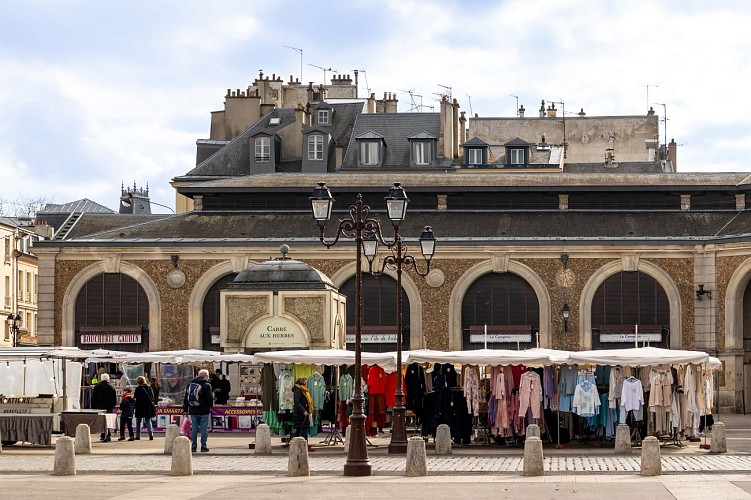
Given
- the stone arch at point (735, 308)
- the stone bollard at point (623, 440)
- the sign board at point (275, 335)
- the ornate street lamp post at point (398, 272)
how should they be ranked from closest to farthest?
the ornate street lamp post at point (398, 272) < the stone bollard at point (623, 440) < the sign board at point (275, 335) < the stone arch at point (735, 308)

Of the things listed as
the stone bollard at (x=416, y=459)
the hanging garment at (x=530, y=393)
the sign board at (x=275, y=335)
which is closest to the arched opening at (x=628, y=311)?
the sign board at (x=275, y=335)

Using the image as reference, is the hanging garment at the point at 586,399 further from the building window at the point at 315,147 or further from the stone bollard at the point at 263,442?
the building window at the point at 315,147

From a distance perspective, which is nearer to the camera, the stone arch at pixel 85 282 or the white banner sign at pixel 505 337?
the white banner sign at pixel 505 337

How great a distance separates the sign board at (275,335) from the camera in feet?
140

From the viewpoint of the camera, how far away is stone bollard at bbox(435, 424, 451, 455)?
32094 millimetres

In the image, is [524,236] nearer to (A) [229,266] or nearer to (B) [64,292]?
(A) [229,266]

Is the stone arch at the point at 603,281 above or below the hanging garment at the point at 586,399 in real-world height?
above

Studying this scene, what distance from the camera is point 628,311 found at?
5522 cm

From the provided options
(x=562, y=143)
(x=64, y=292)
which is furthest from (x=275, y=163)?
(x=64, y=292)

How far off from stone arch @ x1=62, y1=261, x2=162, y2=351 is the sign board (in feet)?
45.1

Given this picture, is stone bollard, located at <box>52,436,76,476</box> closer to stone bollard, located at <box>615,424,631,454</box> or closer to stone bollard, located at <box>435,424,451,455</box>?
stone bollard, located at <box>435,424,451,455</box>

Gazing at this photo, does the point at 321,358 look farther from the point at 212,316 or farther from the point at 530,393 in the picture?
the point at 212,316

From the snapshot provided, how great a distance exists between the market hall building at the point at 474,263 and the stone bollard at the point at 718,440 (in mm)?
22031

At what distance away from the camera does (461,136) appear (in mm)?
78188
